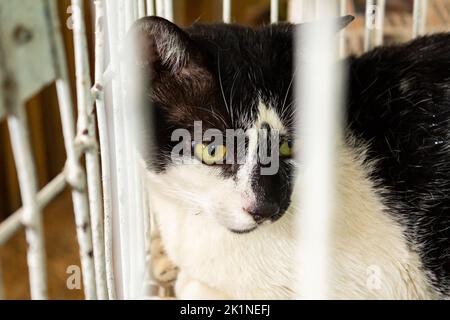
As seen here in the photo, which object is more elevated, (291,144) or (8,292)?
(291,144)

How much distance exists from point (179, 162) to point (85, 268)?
28cm

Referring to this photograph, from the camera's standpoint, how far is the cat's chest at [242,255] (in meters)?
0.76

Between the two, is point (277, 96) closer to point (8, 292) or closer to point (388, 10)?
point (8, 292)

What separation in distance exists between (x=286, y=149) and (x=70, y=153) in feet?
1.17

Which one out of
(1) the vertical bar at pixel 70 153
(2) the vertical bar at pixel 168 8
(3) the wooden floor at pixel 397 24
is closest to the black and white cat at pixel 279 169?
(2) the vertical bar at pixel 168 8

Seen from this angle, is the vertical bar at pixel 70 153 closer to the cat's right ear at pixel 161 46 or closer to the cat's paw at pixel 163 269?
the cat's right ear at pixel 161 46

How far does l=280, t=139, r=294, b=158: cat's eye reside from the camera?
703mm

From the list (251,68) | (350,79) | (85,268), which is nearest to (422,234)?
(350,79)

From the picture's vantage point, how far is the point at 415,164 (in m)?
0.81

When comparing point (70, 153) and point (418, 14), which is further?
point (418, 14)

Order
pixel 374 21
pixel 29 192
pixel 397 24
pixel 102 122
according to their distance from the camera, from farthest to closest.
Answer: pixel 397 24 → pixel 374 21 → pixel 102 122 → pixel 29 192

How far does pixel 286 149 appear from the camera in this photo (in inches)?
28.0

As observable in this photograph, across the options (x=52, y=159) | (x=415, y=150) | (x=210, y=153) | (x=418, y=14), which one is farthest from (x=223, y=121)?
(x=52, y=159)

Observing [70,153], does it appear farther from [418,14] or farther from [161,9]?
[418,14]
